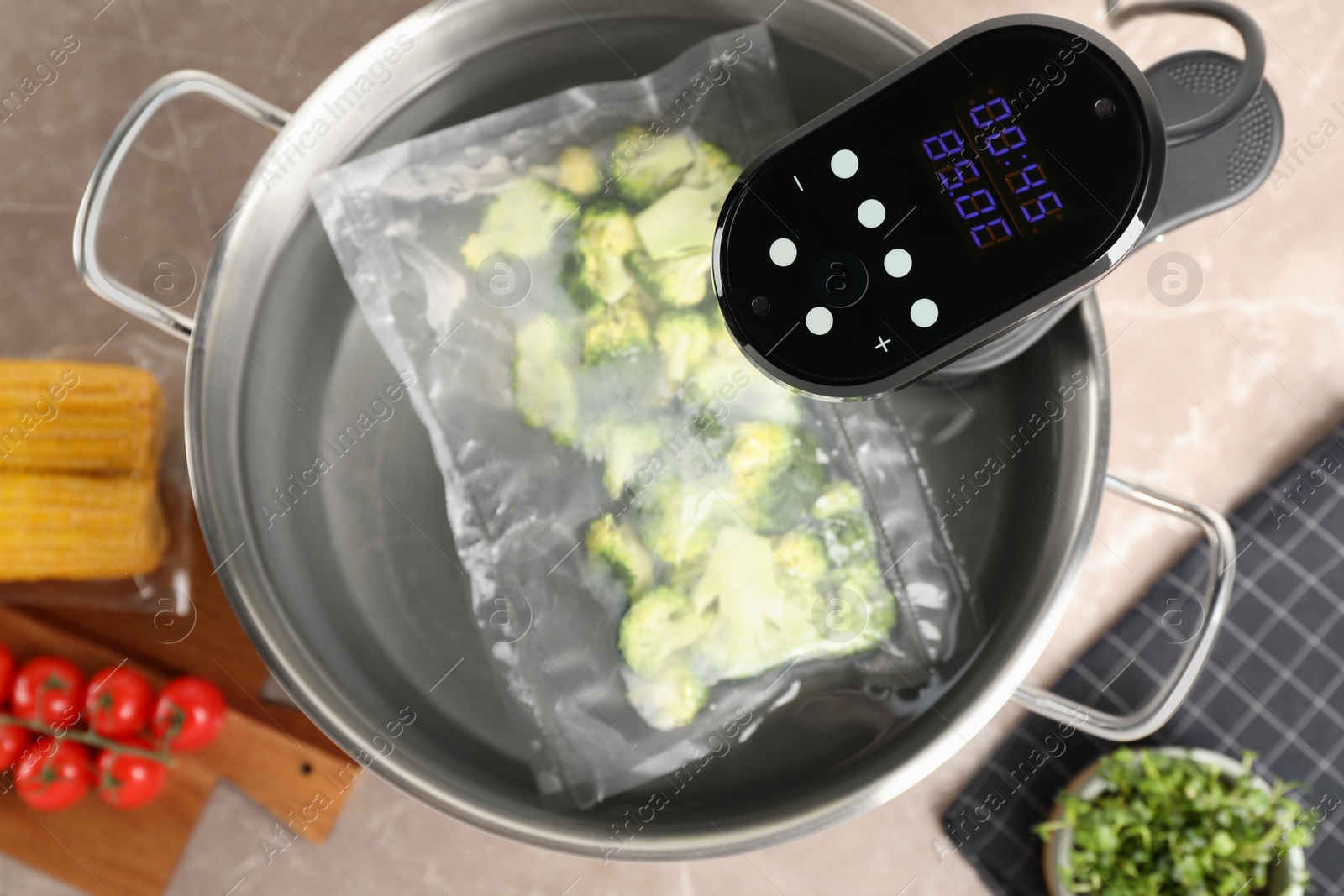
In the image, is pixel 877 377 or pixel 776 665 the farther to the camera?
pixel 776 665

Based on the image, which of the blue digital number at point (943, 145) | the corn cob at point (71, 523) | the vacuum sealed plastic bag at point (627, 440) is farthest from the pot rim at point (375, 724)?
the corn cob at point (71, 523)

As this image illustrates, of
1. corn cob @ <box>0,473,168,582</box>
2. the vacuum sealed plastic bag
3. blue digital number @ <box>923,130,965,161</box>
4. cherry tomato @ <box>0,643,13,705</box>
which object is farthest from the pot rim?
cherry tomato @ <box>0,643,13,705</box>

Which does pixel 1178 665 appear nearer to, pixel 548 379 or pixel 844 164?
pixel 844 164

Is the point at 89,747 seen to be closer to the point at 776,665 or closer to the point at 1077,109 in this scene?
the point at 776,665

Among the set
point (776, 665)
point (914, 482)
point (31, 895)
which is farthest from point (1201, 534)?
point (31, 895)

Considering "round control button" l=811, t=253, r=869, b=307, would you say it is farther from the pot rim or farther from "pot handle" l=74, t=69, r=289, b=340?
"pot handle" l=74, t=69, r=289, b=340
